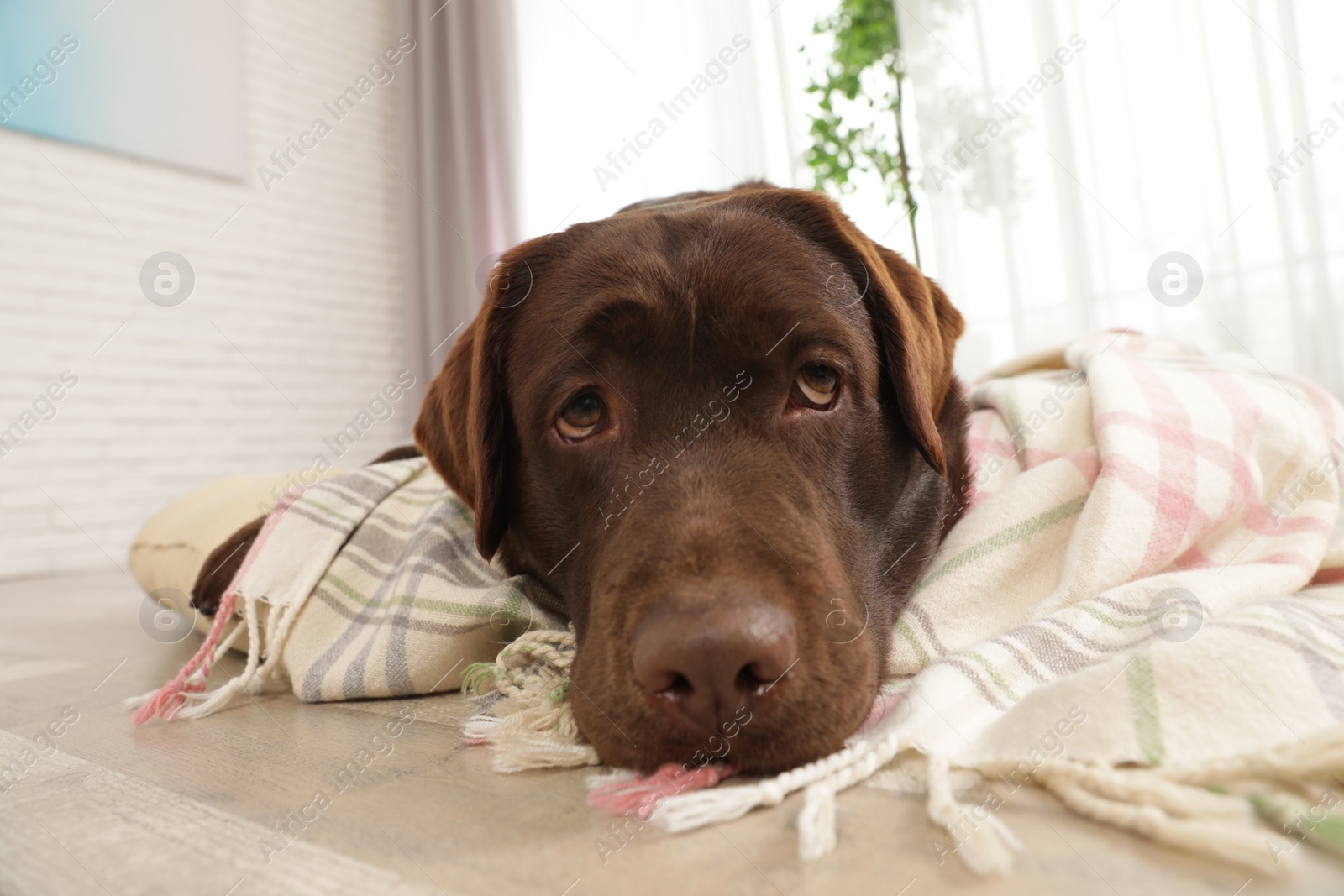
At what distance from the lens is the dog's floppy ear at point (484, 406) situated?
1602 mm

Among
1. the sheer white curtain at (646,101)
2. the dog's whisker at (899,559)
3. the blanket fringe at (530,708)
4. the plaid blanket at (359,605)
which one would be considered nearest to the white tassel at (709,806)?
the blanket fringe at (530,708)

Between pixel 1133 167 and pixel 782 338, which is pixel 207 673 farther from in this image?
pixel 1133 167

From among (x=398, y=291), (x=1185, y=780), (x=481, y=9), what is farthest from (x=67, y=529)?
(x=1185, y=780)

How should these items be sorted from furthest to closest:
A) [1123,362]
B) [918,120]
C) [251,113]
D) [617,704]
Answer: [251,113], [918,120], [1123,362], [617,704]

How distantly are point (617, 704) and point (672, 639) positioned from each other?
0.17 metres

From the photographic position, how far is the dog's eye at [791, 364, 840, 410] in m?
1.42

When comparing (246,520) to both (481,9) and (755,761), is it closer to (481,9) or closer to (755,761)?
(755,761)

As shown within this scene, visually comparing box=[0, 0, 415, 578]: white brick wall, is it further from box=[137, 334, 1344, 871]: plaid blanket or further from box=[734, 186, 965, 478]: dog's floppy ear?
box=[734, 186, 965, 478]: dog's floppy ear

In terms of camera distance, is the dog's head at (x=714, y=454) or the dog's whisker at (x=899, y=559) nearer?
→ the dog's head at (x=714, y=454)

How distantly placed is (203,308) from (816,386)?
6.08 m

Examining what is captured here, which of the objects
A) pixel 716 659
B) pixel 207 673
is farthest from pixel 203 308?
pixel 716 659

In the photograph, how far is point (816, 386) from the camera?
1.44 meters

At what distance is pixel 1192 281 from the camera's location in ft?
13.0

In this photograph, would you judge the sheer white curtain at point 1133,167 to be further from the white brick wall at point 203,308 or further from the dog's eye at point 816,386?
the white brick wall at point 203,308
